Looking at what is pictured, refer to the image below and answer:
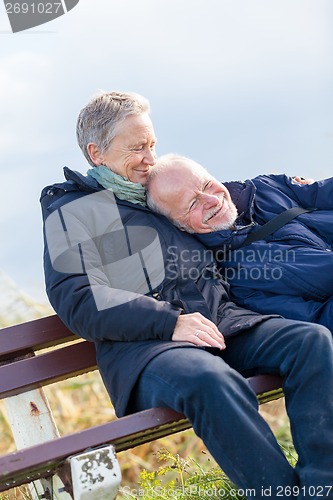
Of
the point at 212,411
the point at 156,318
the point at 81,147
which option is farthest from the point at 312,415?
the point at 81,147

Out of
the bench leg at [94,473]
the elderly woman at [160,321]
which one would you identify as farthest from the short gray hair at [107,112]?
the bench leg at [94,473]

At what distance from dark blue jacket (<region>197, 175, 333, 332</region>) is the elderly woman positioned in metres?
0.11

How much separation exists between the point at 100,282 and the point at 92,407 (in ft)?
8.13

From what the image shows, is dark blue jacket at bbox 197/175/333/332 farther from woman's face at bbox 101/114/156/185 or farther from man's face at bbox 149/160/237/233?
woman's face at bbox 101/114/156/185

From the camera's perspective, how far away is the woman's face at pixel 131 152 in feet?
11.6

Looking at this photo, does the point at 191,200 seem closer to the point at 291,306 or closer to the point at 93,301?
the point at 291,306

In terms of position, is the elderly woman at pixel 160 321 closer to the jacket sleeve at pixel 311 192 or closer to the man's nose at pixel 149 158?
the man's nose at pixel 149 158

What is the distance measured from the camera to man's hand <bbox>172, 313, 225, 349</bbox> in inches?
115

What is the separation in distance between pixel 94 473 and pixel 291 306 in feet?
3.67

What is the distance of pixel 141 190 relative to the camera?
350cm

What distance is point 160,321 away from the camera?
2920mm

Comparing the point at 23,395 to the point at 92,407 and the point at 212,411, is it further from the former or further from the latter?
the point at 92,407

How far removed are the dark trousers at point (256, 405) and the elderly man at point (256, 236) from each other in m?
0.37

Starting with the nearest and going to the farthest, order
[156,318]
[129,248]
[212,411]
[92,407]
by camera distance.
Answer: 1. [212,411]
2. [156,318]
3. [129,248]
4. [92,407]
